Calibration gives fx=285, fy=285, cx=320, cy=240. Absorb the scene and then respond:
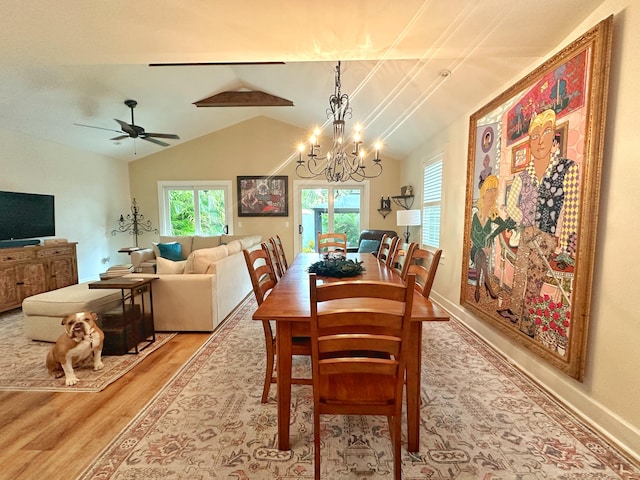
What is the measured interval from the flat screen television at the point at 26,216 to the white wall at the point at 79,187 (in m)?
0.29

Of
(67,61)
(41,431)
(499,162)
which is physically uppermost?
(67,61)

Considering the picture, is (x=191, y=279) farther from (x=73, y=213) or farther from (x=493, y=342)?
(x=73, y=213)

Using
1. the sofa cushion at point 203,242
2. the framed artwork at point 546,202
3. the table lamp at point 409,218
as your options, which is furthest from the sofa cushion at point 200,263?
the table lamp at point 409,218

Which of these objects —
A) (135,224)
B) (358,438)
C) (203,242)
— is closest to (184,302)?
(358,438)

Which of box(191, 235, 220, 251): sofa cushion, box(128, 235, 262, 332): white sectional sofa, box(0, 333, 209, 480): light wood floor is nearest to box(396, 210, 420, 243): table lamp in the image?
box(128, 235, 262, 332): white sectional sofa

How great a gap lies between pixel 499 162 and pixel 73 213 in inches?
251

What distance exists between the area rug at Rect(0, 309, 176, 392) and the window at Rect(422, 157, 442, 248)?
11.8 ft

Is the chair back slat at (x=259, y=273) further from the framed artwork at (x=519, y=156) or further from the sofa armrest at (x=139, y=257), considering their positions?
the sofa armrest at (x=139, y=257)

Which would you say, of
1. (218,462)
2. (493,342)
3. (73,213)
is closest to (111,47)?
(218,462)

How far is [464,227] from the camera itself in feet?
10.2

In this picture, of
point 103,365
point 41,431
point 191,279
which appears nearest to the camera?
point 41,431

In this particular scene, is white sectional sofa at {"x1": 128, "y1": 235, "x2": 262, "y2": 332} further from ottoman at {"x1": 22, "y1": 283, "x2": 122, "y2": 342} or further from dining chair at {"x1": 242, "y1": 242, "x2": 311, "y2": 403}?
dining chair at {"x1": 242, "y1": 242, "x2": 311, "y2": 403}

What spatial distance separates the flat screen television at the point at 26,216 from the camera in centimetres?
370

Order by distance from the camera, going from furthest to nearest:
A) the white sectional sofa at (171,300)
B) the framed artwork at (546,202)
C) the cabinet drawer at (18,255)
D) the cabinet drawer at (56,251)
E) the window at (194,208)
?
the window at (194,208), the cabinet drawer at (56,251), the cabinet drawer at (18,255), the white sectional sofa at (171,300), the framed artwork at (546,202)
